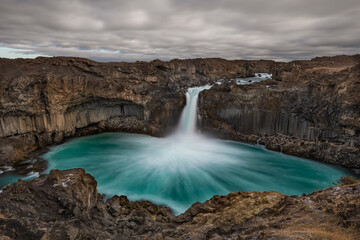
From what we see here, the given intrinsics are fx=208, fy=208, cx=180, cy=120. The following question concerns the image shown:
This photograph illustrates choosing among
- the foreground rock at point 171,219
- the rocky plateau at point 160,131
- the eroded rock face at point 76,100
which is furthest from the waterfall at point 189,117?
the foreground rock at point 171,219

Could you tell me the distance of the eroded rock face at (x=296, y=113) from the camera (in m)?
14.8

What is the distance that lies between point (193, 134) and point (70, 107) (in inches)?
513

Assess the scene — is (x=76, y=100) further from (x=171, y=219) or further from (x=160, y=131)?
(x=171, y=219)

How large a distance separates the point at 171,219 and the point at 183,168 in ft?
24.3

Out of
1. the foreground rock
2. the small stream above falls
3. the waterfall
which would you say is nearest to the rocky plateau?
the foreground rock

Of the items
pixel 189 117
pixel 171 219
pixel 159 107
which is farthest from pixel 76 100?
pixel 171 219

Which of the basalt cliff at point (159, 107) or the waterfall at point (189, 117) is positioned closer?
the basalt cliff at point (159, 107)

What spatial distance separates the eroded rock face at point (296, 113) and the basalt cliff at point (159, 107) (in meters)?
0.06

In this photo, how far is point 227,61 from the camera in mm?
38500

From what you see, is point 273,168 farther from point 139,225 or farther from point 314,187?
point 139,225

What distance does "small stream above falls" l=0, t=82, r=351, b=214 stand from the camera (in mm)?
12703

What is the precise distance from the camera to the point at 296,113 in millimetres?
17844

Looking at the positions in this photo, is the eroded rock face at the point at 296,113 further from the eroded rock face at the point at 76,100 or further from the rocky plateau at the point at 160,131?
the eroded rock face at the point at 76,100

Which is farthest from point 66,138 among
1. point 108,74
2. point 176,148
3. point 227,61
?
point 227,61
